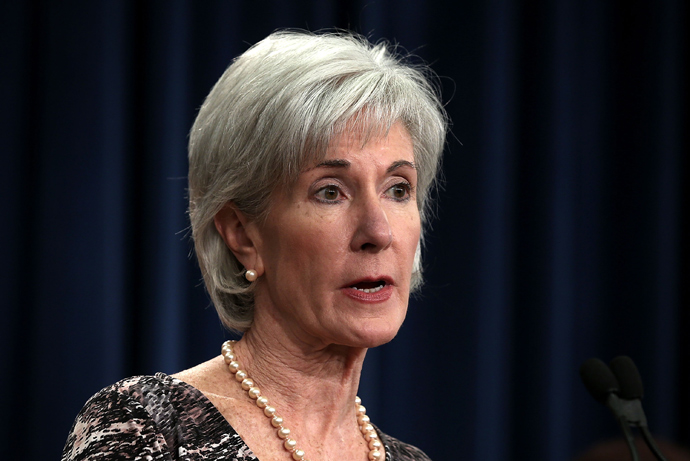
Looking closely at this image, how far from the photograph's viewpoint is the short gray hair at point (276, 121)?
4.66ft

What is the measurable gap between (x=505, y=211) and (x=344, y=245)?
148 cm

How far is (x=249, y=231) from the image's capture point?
1521 mm

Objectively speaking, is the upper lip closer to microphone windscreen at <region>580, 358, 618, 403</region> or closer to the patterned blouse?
the patterned blouse

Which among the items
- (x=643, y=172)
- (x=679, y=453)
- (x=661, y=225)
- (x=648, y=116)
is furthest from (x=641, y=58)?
(x=679, y=453)

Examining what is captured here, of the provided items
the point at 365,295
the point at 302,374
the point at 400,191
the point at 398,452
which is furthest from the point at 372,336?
the point at 398,452

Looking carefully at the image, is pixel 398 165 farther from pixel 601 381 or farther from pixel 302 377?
pixel 601 381

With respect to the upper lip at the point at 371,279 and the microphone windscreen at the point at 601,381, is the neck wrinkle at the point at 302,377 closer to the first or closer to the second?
the upper lip at the point at 371,279

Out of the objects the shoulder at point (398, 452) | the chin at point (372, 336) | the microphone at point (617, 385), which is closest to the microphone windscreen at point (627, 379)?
the microphone at point (617, 385)

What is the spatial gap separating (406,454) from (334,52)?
0.86 meters

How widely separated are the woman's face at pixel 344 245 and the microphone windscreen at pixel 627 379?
17.6 inches

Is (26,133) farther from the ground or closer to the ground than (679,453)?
farther from the ground

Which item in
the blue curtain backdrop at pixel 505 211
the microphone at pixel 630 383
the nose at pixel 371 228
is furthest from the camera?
the blue curtain backdrop at pixel 505 211

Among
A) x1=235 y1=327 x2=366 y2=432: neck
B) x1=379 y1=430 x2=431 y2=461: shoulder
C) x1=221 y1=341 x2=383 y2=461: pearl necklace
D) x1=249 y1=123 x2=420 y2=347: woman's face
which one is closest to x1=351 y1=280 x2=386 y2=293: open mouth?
x1=249 y1=123 x2=420 y2=347: woman's face

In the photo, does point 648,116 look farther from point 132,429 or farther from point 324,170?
point 132,429
